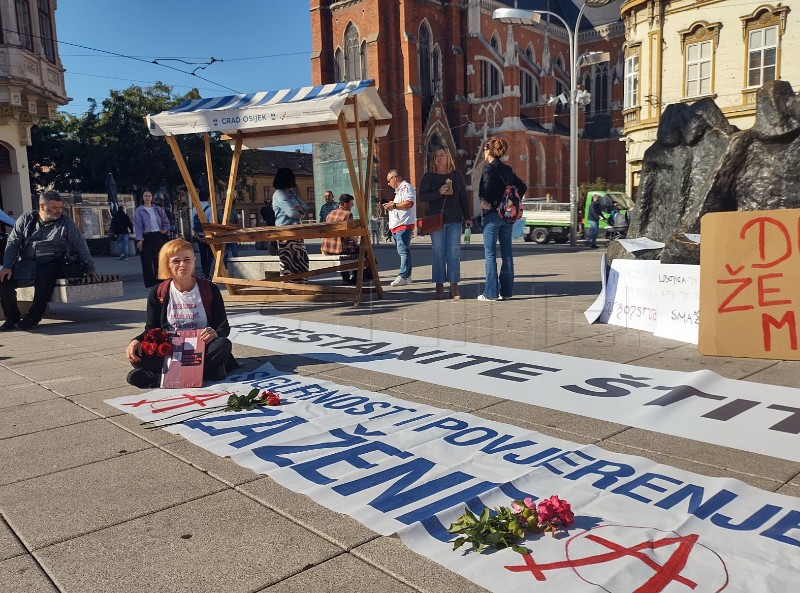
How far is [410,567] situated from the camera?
224cm

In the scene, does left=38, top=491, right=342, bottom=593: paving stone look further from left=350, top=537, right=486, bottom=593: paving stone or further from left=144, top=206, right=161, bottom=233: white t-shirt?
left=144, top=206, right=161, bottom=233: white t-shirt

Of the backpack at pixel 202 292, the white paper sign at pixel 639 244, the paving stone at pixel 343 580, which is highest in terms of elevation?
the white paper sign at pixel 639 244

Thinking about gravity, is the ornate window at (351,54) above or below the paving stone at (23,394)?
above

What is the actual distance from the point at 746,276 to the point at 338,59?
1671 inches

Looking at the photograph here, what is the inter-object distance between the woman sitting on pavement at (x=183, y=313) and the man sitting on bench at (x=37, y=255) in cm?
352

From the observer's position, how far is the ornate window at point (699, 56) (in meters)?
27.5

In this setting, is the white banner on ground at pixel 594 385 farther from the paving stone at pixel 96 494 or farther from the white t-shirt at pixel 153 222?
the white t-shirt at pixel 153 222

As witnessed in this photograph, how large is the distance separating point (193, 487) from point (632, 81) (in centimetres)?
3243

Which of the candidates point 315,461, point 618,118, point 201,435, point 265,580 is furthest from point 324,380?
point 618,118

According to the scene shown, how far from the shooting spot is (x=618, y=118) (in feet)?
157

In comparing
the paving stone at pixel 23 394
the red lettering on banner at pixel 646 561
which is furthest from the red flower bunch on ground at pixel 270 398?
the red lettering on banner at pixel 646 561

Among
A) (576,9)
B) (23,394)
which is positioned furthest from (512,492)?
(576,9)

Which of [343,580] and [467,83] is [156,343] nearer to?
[343,580]

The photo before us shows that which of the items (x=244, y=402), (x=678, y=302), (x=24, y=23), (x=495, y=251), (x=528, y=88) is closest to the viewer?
(x=244, y=402)
